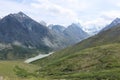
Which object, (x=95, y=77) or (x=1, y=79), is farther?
(x=95, y=77)

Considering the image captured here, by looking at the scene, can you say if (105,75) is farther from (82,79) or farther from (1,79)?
(1,79)

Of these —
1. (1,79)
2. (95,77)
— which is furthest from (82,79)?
(1,79)

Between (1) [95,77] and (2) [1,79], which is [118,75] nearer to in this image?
(1) [95,77]

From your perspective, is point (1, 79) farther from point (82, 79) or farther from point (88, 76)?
point (88, 76)

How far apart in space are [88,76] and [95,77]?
9.66m

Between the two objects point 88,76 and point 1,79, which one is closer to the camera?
point 1,79

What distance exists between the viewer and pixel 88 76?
198 m

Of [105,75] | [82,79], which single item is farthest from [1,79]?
[105,75]

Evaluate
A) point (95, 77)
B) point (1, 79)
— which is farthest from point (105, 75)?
point (1, 79)

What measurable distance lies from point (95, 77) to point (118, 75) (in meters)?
14.1

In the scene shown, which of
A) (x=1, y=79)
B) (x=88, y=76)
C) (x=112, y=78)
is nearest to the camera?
(x=1, y=79)

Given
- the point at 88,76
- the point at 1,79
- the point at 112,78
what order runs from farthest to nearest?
the point at 88,76 < the point at 112,78 < the point at 1,79

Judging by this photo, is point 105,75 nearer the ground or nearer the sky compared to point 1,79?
nearer the sky

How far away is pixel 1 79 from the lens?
28.2 m
